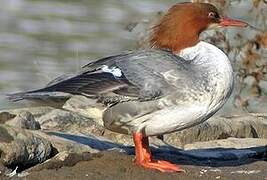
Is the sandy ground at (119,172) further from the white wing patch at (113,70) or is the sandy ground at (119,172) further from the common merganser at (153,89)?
the white wing patch at (113,70)

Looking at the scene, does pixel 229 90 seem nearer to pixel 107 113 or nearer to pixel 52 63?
pixel 107 113

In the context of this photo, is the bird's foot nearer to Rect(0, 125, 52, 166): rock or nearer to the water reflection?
Rect(0, 125, 52, 166): rock

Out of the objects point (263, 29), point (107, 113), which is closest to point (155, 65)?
point (107, 113)

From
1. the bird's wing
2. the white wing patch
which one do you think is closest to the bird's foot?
the bird's wing

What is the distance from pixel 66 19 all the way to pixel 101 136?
12.4m

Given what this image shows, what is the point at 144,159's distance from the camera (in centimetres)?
779

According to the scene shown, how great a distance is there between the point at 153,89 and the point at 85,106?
0.53m

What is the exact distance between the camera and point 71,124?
9.65 meters

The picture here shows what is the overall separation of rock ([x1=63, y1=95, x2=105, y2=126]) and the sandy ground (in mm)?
320

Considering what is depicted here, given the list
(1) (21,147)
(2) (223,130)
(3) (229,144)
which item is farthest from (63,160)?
(2) (223,130)

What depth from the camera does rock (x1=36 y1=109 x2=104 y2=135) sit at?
31.4 ft

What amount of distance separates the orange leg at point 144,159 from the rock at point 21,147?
747mm

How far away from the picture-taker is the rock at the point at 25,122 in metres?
8.87

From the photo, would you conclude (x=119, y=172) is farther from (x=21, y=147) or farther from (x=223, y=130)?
(x=223, y=130)
